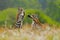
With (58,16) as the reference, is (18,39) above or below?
above

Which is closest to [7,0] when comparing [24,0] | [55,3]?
[24,0]

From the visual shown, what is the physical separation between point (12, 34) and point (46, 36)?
49cm

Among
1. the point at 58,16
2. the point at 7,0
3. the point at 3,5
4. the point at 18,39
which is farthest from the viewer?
the point at 7,0

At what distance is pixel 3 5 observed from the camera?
75.9 feet

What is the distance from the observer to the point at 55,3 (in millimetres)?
23562

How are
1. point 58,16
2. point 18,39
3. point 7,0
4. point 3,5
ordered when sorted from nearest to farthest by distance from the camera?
1. point 18,39
2. point 58,16
3. point 3,5
4. point 7,0

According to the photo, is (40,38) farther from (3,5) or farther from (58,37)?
(3,5)

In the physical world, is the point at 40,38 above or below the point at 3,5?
above

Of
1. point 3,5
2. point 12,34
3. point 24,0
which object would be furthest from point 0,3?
point 12,34

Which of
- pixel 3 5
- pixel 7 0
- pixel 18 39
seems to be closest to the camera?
pixel 18 39

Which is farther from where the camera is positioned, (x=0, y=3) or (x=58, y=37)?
(x=0, y=3)

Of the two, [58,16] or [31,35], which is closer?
[31,35]

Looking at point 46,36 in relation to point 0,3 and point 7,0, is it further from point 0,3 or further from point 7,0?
point 7,0

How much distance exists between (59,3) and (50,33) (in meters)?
19.4
